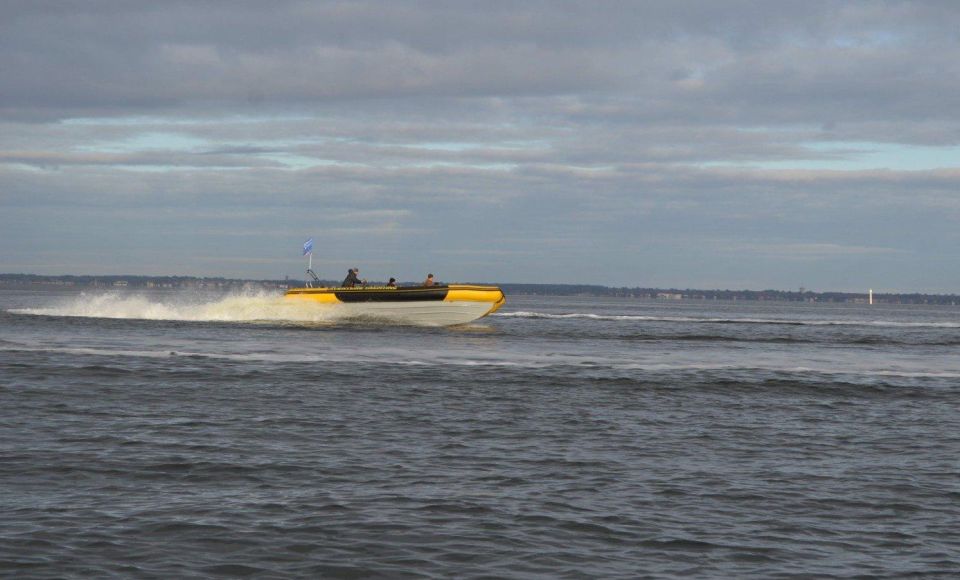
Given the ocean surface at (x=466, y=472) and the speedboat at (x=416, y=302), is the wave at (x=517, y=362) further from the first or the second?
the speedboat at (x=416, y=302)

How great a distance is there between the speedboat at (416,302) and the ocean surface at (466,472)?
18.9 m

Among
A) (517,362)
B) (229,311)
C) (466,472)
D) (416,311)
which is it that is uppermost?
(416,311)

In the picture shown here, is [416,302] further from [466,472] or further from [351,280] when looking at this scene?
[466,472]

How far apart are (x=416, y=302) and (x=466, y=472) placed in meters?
37.2

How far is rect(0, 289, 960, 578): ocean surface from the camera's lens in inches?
421

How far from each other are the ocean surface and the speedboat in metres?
18.9

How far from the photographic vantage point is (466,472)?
15.0 metres

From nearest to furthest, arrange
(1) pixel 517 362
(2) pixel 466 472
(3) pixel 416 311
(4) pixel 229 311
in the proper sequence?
(2) pixel 466 472
(1) pixel 517 362
(3) pixel 416 311
(4) pixel 229 311

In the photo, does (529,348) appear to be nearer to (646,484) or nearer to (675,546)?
(646,484)

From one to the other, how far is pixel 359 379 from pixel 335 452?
1204 centimetres

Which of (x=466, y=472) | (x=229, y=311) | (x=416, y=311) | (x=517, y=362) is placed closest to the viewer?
(x=466, y=472)

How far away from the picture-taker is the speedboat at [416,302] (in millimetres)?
51875

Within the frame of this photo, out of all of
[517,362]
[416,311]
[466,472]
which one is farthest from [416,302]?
[466,472]

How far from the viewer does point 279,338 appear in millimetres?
46250
